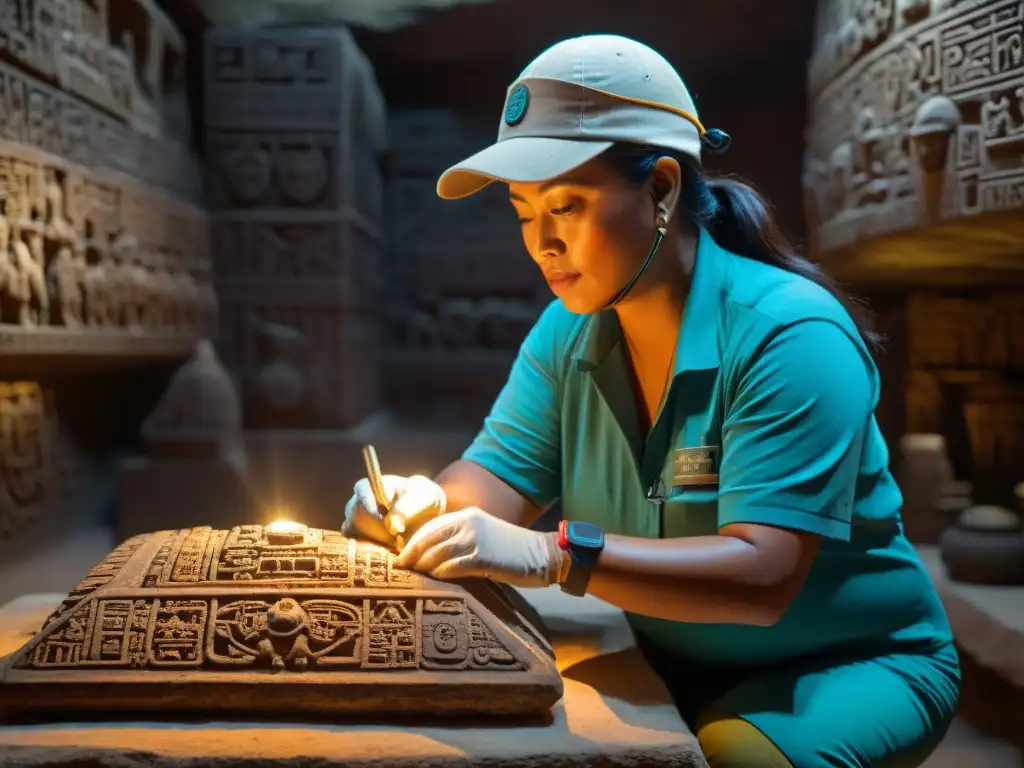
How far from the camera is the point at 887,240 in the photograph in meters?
4.41

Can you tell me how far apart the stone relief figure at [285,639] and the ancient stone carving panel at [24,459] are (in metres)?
2.81

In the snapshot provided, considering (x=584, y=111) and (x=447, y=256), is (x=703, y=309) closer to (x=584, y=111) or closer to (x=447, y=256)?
(x=584, y=111)

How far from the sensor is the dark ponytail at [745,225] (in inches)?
75.9

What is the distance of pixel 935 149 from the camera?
3.86 meters

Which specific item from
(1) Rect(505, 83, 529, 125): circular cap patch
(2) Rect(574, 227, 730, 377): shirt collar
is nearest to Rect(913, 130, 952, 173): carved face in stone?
(2) Rect(574, 227, 730, 377): shirt collar

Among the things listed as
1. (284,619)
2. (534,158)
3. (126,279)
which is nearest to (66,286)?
(126,279)

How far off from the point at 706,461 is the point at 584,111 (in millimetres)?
691

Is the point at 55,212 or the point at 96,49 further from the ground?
the point at 96,49

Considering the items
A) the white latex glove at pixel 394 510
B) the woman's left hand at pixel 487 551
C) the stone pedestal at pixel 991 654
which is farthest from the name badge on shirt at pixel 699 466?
the stone pedestal at pixel 991 654

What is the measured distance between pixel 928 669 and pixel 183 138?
196 inches

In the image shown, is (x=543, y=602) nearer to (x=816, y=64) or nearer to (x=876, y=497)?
(x=876, y=497)

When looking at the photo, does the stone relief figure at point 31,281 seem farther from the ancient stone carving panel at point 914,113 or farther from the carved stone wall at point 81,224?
the ancient stone carving panel at point 914,113

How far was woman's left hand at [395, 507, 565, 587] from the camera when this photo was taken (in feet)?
5.55

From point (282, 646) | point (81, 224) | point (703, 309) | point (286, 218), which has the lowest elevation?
point (282, 646)
